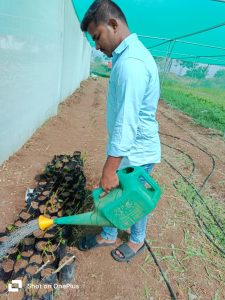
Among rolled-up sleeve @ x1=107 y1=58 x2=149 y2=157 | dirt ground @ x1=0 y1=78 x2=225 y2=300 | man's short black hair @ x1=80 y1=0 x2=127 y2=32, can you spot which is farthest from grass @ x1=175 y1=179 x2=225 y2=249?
man's short black hair @ x1=80 y1=0 x2=127 y2=32

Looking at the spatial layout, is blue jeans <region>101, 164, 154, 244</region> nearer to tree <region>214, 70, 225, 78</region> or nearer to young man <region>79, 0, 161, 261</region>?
young man <region>79, 0, 161, 261</region>

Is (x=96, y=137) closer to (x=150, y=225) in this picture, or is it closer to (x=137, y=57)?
(x=150, y=225)

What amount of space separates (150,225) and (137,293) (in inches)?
28.0

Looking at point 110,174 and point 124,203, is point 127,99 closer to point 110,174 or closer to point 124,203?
point 110,174

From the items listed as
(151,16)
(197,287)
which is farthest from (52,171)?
(151,16)

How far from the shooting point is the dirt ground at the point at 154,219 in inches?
67.0

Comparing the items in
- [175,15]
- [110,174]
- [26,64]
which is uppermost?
[175,15]

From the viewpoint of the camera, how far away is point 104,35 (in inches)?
48.7

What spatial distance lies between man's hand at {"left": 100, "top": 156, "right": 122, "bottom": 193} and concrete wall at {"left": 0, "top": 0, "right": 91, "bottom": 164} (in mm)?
1684

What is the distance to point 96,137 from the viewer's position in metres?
4.30

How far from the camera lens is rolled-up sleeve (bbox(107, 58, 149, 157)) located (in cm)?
111

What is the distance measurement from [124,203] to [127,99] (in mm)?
543

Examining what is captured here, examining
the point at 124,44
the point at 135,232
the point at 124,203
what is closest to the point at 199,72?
the point at 135,232

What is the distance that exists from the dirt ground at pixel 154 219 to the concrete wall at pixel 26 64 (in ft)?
0.93
